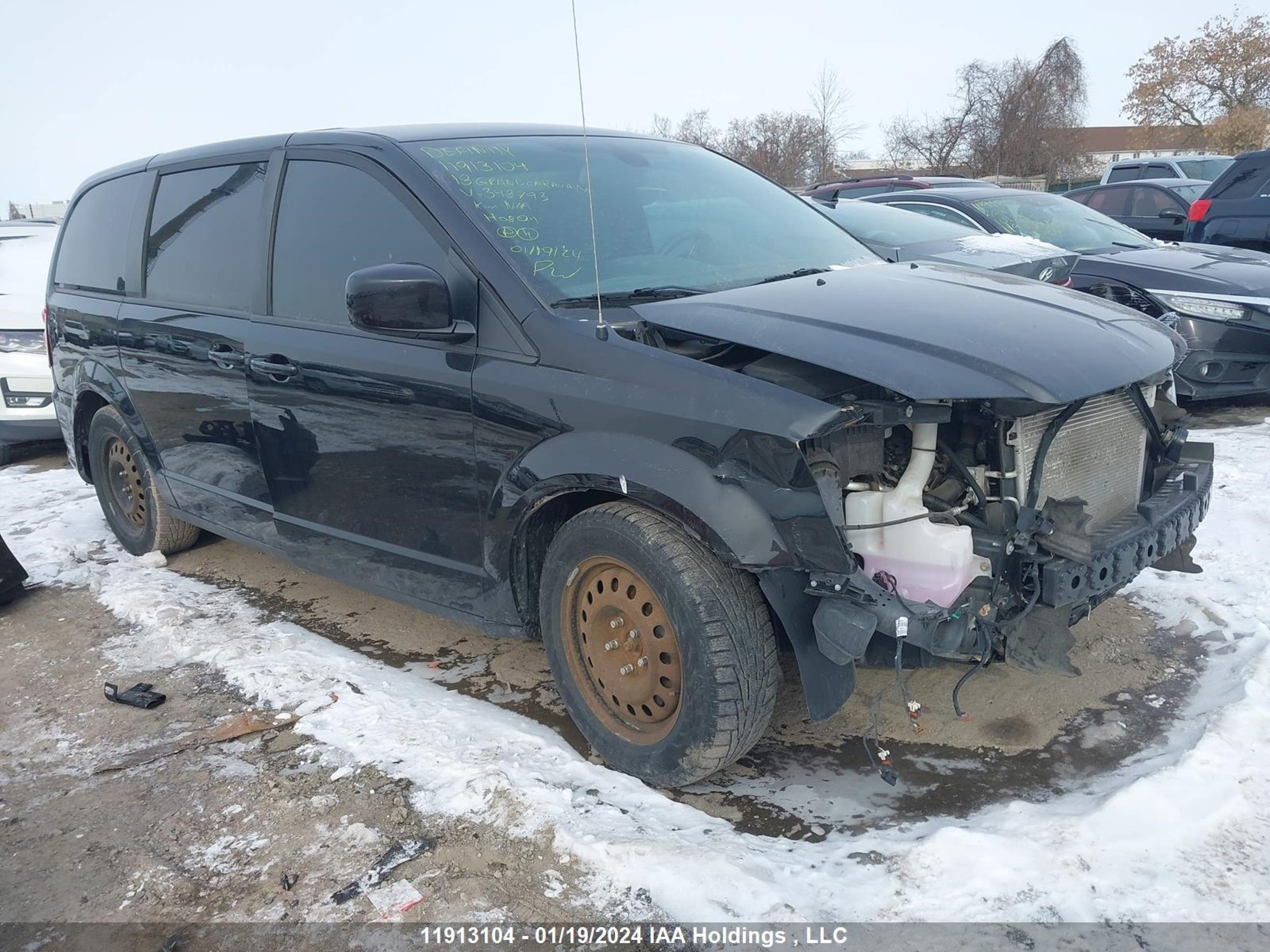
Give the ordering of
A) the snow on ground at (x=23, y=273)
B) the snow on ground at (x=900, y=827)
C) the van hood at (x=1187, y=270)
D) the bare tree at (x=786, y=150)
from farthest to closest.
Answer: the bare tree at (x=786, y=150) < the snow on ground at (x=23, y=273) < the van hood at (x=1187, y=270) < the snow on ground at (x=900, y=827)

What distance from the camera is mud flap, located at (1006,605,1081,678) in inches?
102

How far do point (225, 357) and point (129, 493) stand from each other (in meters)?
1.83

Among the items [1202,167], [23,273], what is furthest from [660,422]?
[1202,167]

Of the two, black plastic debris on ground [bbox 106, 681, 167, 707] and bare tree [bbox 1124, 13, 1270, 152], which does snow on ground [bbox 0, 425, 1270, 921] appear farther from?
bare tree [bbox 1124, 13, 1270, 152]

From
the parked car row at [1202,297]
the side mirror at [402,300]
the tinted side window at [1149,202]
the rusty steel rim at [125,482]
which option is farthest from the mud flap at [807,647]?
the tinted side window at [1149,202]

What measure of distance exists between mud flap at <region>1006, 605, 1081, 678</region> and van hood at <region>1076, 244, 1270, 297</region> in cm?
461

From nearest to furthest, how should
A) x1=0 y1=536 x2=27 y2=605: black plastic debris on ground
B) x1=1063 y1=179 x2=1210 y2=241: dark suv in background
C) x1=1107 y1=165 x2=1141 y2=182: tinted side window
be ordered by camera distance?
x1=0 y1=536 x2=27 y2=605: black plastic debris on ground < x1=1063 y1=179 x2=1210 y2=241: dark suv in background < x1=1107 y1=165 x2=1141 y2=182: tinted side window

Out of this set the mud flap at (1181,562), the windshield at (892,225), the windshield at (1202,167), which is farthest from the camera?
the windshield at (1202,167)

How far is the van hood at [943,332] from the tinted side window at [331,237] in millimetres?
949

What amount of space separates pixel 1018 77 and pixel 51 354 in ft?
131

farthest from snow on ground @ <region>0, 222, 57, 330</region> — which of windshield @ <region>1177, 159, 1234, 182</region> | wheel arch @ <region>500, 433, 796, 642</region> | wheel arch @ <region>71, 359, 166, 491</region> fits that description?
windshield @ <region>1177, 159, 1234, 182</region>

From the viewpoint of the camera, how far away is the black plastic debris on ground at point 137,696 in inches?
141

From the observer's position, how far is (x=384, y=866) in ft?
8.30

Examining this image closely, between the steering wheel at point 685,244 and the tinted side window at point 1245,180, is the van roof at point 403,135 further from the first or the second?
the tinted side window at point 1245,180
